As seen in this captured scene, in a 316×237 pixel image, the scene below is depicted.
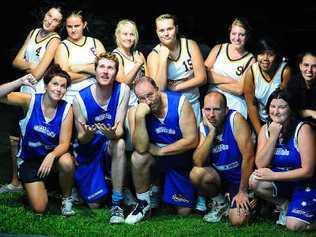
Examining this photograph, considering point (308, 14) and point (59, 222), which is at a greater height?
point (308, 14)

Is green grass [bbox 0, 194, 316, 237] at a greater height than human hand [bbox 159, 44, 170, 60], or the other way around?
human hand [bbox 159, 44, 170, 60]

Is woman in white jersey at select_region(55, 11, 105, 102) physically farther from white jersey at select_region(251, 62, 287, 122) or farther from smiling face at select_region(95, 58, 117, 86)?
white jersey at select_region(251, 62, 287, 122)

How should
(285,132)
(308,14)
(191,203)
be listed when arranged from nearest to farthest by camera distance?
(285,132) → (191,203) → (308,14)

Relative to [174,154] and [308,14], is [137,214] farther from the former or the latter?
[308,14]

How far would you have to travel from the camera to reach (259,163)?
7.39m

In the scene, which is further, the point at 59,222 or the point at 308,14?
the point at 308,14

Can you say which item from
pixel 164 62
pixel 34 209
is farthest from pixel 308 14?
pixel 34 209

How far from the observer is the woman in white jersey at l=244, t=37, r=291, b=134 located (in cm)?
791

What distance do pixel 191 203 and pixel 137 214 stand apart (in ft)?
1.95

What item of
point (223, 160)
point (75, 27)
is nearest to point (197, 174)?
point (223, 160)

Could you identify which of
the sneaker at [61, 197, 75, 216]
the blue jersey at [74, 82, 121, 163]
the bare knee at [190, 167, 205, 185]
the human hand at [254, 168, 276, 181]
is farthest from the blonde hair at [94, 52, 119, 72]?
the human hand at [254, 168, 276, 181]

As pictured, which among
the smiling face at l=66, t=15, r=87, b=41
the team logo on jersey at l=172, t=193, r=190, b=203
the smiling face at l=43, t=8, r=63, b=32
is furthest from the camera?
the smiling face at l=43, t=8, r=63, b=32

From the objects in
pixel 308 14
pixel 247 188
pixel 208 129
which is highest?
pixel 308 14

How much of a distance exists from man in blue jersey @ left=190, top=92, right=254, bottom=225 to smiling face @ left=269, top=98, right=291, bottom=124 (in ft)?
1.03
